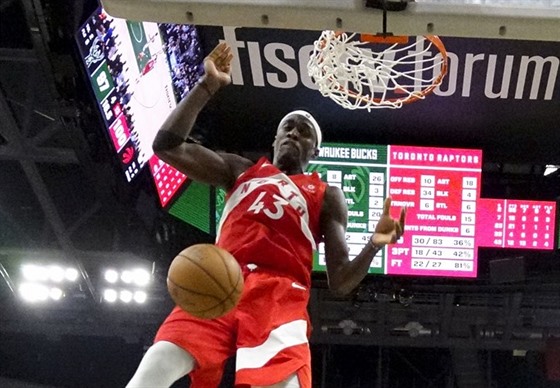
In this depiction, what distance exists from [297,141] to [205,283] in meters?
1.25

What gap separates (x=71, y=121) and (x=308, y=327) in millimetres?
3495

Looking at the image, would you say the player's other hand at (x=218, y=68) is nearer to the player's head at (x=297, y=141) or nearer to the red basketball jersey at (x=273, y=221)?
the red basketball jersey at (x=273, y=221)

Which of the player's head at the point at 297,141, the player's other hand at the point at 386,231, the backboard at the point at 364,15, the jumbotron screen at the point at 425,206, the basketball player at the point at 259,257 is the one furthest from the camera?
the jumbotron screen at the point at 425,206

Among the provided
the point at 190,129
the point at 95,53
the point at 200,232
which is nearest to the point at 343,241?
the point at 190,129

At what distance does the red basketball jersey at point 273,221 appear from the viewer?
11.6 feet

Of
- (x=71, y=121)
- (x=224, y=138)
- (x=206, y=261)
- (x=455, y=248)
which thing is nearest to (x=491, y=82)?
(x=455, y=248)

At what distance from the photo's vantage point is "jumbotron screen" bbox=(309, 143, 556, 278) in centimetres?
784

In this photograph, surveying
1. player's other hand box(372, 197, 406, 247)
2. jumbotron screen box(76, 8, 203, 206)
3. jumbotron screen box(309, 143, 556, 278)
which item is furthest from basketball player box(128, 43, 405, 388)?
jumbotron screen box(309, 143, 556, 278)

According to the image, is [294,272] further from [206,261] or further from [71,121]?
[71,121]

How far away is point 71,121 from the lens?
6449 millimetres

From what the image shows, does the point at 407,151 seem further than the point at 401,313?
No

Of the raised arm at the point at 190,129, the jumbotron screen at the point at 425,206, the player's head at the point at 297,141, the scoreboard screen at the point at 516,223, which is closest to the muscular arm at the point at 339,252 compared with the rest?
the player's head at the point at 297,141

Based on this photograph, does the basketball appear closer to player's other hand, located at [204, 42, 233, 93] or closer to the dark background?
player's other hand, located at [204, 42, 233, 93]

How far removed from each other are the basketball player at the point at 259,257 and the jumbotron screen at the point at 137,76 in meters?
2.58
